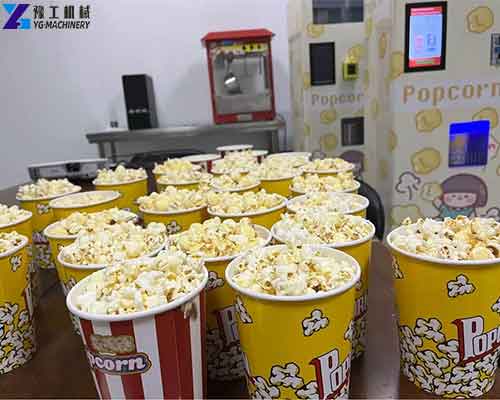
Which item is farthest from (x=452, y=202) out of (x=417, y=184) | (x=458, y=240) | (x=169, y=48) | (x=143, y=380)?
(x=169, y=48)

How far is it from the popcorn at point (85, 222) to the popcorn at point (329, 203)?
0.40 m

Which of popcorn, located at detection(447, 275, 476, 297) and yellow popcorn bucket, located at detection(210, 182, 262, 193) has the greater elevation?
yellow popcorn bucket, located at detection(210, 182, 262, 193)

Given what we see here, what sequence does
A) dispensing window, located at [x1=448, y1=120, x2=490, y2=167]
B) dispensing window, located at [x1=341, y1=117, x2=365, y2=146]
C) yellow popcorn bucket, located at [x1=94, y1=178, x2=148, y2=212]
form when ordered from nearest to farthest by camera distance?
yellow popcorn bucket, located at [x1=94, y1=178, x2=148, y2=212]
dispensing window, located at [x1=448, y1=120, x2=490, y2=167]
dispensing window, located at [x1=341, y1=117, x2=365, y2=146]

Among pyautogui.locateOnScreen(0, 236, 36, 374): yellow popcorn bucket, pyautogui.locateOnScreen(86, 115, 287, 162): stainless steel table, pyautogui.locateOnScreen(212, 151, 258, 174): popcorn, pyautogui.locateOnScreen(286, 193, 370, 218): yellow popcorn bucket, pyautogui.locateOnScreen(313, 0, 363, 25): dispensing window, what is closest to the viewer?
pyautogui.locateOnScreen(0, 236, 36, 374): yellow popcorn bucket

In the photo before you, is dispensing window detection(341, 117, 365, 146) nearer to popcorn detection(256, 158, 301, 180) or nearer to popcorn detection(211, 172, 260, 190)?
popcorn detection(256, 158, 301, 180)

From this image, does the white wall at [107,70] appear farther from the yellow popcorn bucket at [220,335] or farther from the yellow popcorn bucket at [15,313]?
the yellow popcorn bucket at [220,335]

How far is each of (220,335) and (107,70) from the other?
12.2 feet

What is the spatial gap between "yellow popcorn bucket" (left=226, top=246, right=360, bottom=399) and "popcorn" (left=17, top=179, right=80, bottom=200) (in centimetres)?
89

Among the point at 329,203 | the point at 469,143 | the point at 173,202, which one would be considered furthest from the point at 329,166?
the point at 469,143

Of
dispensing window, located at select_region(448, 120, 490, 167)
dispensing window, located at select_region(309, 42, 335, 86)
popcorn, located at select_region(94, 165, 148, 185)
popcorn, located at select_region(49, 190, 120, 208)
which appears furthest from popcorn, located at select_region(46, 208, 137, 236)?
dispensing window, located at select_region(309, 42, 335, 86)

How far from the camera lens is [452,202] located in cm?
232

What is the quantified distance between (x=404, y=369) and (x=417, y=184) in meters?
1.82

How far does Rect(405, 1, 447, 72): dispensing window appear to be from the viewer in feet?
6.67

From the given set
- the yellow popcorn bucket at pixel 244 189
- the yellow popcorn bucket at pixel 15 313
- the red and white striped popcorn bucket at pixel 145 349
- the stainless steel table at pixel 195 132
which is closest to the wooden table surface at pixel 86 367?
the yellow popcorn bucket at pixel 15 313
